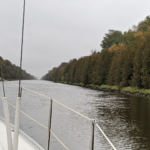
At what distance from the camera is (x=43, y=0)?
2.80m

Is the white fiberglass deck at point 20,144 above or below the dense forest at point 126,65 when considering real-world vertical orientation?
below

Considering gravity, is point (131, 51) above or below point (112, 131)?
above

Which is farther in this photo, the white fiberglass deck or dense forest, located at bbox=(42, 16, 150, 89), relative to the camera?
dense forest, located at bbox=(42, 16, 150, 89)

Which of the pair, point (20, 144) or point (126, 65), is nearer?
point (20, 144)

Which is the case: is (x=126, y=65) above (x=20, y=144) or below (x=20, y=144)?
above

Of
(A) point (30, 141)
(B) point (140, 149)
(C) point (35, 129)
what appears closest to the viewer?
(A) point (30, 141)

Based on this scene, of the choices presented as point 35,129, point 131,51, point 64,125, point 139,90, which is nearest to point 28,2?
point 35,129

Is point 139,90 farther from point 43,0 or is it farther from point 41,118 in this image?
point 43,0

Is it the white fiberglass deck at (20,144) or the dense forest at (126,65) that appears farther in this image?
the dense forest at (126,65)

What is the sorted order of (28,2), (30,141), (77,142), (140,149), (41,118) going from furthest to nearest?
(41,118) → (77,142) → (140,149) → (30,141) → (28,2)

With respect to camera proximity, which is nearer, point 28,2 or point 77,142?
point 28,2

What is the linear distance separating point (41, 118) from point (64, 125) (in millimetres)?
1855

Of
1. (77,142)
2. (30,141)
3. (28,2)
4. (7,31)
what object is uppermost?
(28,2)

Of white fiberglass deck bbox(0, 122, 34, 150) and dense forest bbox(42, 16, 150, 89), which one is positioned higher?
dense forest bbox(42, 16, 150, 89)
